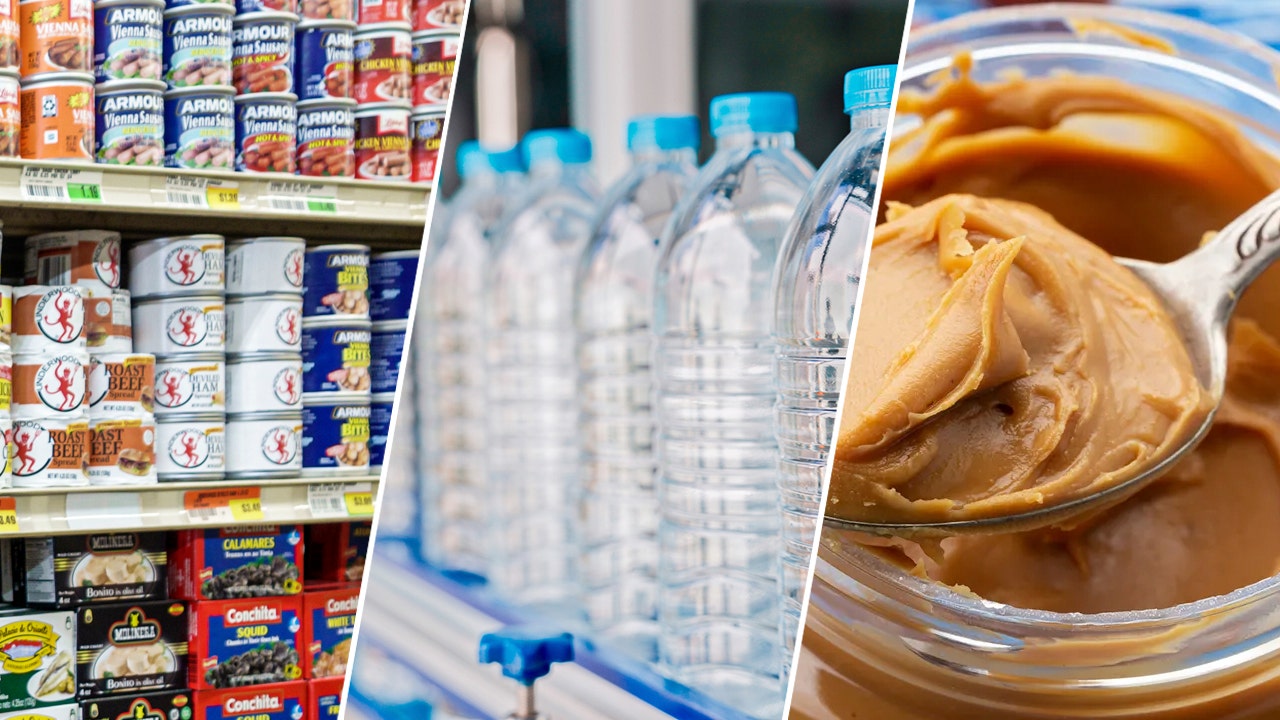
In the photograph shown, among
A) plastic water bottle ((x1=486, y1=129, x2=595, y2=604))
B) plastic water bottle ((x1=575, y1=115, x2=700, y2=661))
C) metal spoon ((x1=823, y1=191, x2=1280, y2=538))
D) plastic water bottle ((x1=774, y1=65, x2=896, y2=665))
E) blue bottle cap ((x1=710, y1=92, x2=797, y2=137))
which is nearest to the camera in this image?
metal spoon ((x1=823, y1=191, x2=1280, y2=538))

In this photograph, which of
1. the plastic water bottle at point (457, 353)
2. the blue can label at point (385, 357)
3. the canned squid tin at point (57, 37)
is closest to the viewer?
the canned squid tin at point (57, 37)

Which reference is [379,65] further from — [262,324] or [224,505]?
[224,505]

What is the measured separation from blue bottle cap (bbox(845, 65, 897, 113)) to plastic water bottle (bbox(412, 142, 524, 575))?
3.72 feet

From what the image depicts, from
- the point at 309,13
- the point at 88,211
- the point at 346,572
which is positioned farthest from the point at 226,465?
the point at 309,13

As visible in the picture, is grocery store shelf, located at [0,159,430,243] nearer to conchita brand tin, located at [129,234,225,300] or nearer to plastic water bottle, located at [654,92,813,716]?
conchita brand tin, located at [129,234,225,300]

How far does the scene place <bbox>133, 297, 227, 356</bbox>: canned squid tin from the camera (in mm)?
1839

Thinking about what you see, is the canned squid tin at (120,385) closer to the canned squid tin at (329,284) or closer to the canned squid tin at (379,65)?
the canned squid tin at (329,284)

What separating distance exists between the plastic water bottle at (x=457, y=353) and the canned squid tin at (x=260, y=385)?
19.3 inches

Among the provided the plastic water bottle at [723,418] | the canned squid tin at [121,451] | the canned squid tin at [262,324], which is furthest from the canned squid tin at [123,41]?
the plastic water bottle at [723,418]

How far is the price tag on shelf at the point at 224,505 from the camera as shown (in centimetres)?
181

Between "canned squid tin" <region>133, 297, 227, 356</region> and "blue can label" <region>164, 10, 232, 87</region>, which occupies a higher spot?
"blue can label" <region>164, 10, 232, 87</region>

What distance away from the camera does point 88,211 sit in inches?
76.9

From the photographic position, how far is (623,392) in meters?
2.02

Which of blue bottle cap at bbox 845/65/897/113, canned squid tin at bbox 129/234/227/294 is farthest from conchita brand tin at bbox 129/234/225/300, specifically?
blue bottle cap at bbox 845/65/897/113
